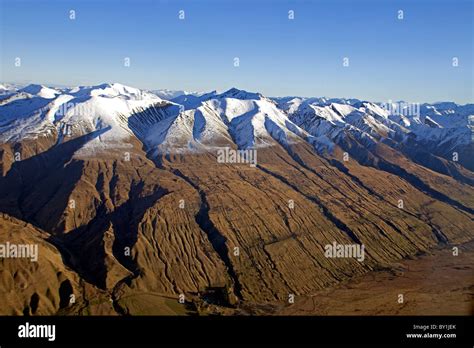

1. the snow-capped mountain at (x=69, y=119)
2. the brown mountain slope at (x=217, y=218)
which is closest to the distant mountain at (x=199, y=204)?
Result: the brown mountain slope at (x=217, y=218)

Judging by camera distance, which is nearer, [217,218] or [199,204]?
[217,218]

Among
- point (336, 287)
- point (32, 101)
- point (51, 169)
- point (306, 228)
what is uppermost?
point (32, 101)

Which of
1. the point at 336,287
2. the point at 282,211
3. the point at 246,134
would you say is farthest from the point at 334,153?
the point at 336,287

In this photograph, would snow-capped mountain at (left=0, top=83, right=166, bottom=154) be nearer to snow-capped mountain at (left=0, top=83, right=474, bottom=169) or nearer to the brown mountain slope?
snow-capped mountain at (left=0, top=83, right=474, bottom=169)

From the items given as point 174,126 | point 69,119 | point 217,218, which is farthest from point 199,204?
point 69,119

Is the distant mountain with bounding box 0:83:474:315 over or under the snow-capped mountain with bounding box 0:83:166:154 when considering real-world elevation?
under

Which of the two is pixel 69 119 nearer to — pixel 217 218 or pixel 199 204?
pixel 199 204

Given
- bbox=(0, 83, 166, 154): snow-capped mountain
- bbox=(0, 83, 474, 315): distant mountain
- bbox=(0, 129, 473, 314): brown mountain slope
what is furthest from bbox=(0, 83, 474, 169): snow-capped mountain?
bbox=(0, 129, 473, 314): brown mountain slope

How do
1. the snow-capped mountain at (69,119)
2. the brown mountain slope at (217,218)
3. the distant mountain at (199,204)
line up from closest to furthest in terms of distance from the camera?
the distant mountain at (199,204) < the brown mountain slope at (217,218) < the snow-capped mountain at (69,119)

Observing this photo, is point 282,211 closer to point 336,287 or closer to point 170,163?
point 336,287

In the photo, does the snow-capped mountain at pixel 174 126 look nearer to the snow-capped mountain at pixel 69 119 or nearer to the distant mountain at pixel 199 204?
the snow-capped mountain at pixel 69 119

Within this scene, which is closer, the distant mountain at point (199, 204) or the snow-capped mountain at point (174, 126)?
the distant mountain at point (199, 204)
